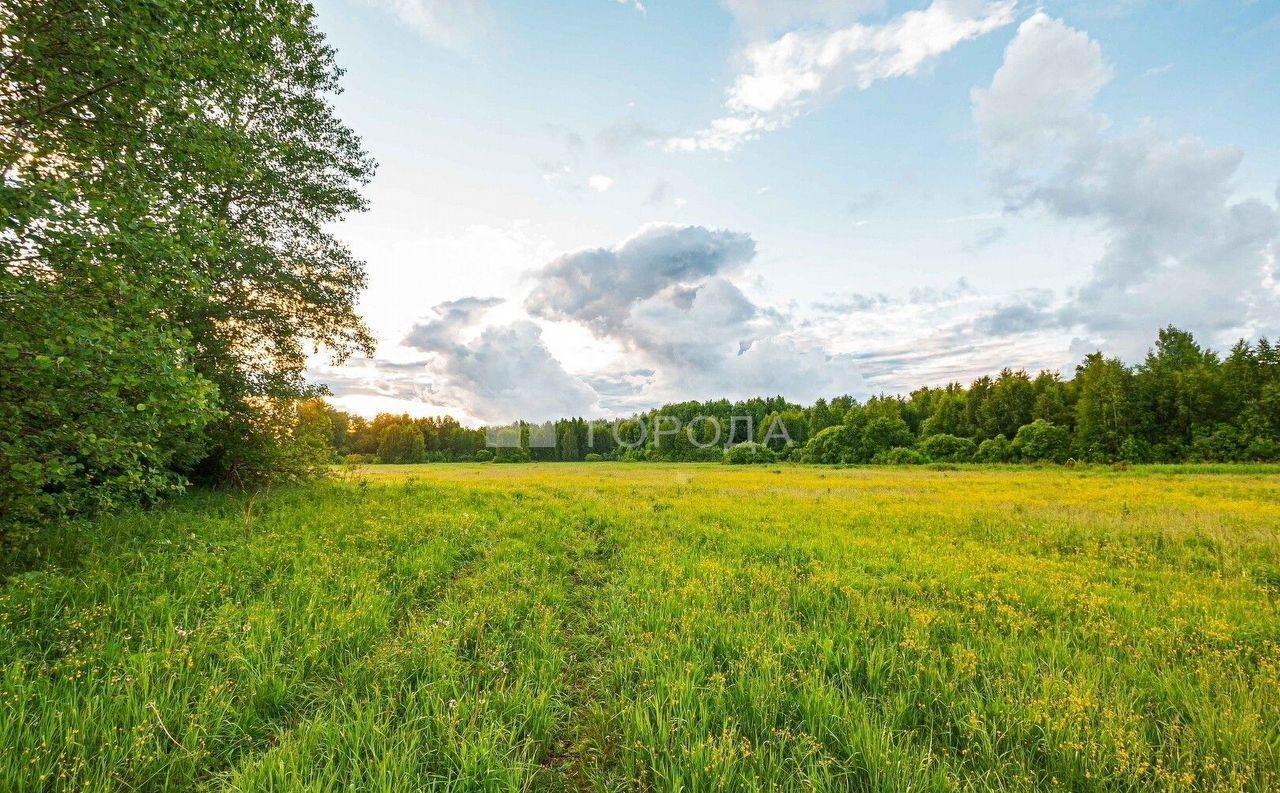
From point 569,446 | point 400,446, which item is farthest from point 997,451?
point 400,446

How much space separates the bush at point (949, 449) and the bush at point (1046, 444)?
499 centimetres

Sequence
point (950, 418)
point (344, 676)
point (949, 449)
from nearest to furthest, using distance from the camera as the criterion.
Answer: point (344, 676) < point (949, 449) < point (950, 418)

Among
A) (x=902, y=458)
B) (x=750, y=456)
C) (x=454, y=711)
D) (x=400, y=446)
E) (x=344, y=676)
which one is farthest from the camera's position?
(x=400, y=446)

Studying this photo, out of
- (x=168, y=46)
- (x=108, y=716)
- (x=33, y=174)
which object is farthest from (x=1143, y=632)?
(x=168, y=46)

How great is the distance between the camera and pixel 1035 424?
188ft

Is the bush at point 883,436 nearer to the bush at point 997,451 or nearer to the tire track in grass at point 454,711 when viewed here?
the bush at point 997,451

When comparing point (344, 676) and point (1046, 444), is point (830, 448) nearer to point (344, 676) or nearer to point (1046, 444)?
point (1046, 444)

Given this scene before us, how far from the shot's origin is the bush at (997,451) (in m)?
57.3

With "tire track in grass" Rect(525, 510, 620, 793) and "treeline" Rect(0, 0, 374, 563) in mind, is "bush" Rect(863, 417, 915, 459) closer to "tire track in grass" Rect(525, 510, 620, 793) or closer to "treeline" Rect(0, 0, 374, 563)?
"tire track in grass" Rect(525, 510, 620, 793)

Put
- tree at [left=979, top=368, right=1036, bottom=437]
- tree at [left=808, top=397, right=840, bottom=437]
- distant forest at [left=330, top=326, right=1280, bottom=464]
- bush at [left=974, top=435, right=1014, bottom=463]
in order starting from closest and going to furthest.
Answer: distant forest at [left=330, top=326, right=1280, bottom=464], bush at [left=974, top=435, right=1014, bottom=463], tree at [left=979, top=368, right=1036, bottom=437], tree at [left=808, top=397, right=840, bottom=437]

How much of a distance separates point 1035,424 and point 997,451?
19.7 feet

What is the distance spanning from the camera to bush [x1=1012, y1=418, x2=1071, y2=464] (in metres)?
55.5

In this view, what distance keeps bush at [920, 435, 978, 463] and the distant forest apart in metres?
0.14

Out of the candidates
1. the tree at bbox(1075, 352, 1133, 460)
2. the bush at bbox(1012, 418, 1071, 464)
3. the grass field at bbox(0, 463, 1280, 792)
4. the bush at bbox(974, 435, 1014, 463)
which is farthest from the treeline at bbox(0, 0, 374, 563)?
the tree at bbox(1075, 352, 1133, 460)
